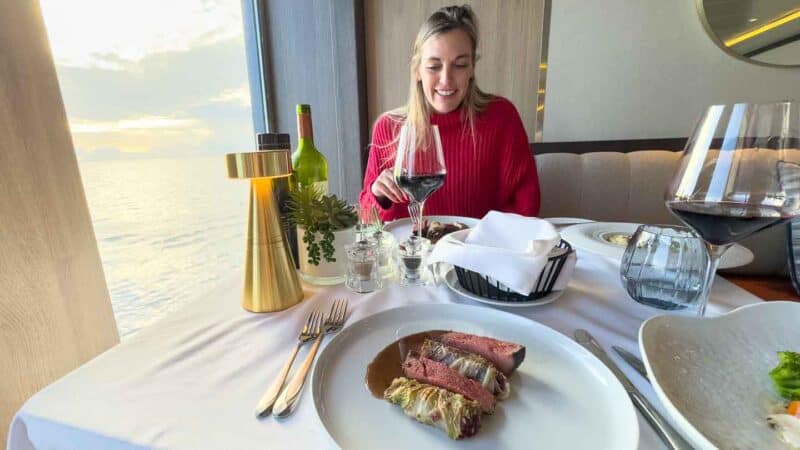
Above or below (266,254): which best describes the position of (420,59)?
above

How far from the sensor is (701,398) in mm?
332

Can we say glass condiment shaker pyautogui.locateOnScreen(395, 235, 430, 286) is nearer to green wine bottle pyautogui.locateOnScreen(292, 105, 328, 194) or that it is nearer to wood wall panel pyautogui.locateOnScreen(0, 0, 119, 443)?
green wine bottle pyautogui.locateOnScreen(292, 105, 328, 194)

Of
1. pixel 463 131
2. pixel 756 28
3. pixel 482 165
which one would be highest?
pixel 756 28

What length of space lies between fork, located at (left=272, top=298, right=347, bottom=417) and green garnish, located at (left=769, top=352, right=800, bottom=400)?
50 centimetres

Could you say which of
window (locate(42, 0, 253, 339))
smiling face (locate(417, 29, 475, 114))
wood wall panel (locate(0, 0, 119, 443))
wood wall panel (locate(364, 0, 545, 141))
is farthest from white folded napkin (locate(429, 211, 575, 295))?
wood wall panel (locate(364, 0, 545, 141))

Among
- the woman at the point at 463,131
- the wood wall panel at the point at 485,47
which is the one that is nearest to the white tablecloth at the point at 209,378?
the woman at the point at 463,131

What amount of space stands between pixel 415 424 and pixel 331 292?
1.12ft

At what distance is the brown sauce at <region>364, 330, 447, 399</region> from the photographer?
0.37 meters

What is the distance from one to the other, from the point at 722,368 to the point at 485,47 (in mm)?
2089

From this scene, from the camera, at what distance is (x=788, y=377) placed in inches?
13.6

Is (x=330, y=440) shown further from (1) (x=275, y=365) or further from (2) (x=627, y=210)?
(2) (x=627, y=210)

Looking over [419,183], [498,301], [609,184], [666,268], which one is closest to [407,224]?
[419,183]

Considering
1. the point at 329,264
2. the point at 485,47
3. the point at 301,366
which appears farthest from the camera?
the point at 485,47

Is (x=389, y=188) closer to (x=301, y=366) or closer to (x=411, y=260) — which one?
(x=411, y=260)
